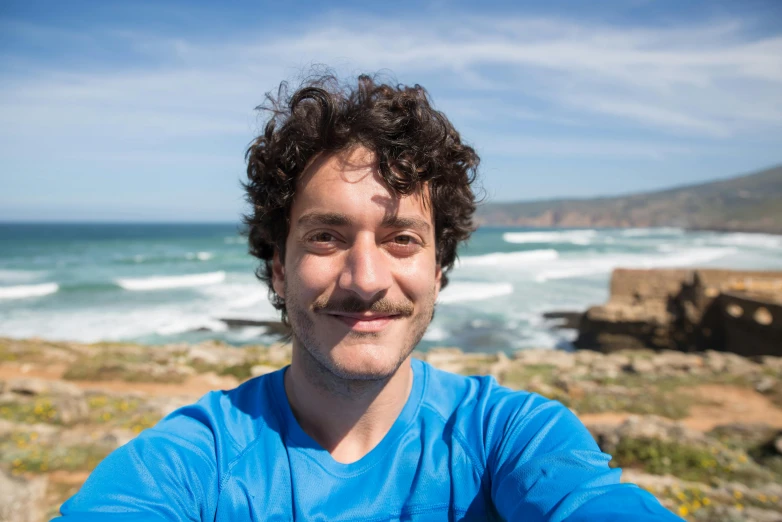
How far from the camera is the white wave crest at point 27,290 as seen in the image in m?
31.8

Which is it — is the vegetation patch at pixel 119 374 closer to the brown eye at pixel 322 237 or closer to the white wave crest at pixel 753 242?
the brown eye at pixel 322 237

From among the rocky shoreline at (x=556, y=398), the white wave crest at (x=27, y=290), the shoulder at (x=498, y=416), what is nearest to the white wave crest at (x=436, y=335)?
the rocky shoreline at (x=556, y=398)

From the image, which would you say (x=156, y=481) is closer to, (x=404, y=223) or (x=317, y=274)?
(x=317, y=274)

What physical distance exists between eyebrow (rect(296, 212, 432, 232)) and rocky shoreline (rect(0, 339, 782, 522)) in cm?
407

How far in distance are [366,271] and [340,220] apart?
0.78 feet

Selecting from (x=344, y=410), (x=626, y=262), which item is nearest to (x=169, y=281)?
(x=344, y=410)

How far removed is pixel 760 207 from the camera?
133 m

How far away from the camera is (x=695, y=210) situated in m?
155

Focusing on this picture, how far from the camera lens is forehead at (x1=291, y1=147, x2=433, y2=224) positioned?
6.61 feet

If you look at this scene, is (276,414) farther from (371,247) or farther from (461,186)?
(461,186)

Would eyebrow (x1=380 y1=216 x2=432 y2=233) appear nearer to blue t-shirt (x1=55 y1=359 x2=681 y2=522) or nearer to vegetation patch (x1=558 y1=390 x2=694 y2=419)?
blue t-shirt (x1=55 y1=359 x2=681 y2=522)

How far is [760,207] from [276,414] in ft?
540

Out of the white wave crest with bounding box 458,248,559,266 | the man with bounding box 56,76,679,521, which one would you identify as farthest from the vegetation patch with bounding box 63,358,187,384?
the white wave crest with bounding box 458,248,559,266

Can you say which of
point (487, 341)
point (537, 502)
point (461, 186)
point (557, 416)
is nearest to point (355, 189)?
point (461, 186)
